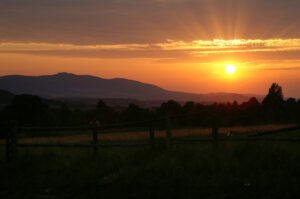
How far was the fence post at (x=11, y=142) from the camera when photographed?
11883 mm

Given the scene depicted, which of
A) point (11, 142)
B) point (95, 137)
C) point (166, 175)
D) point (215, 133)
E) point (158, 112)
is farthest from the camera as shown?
point (158, 112)

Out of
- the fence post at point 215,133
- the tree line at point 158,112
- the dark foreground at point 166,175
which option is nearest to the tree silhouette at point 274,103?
the tree line at point 158,112

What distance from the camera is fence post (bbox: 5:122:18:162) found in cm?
1188

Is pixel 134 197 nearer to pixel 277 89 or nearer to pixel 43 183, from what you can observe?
pixel 43 183

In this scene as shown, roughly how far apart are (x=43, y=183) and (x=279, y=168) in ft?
19.2

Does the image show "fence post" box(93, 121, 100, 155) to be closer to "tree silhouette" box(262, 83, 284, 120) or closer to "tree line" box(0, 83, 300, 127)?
"tree line" box(0, 83, 300, 127)

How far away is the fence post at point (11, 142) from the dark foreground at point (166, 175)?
45.2 inches

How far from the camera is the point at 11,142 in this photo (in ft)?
39.2

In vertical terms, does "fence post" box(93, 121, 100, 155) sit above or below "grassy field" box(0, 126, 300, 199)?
above

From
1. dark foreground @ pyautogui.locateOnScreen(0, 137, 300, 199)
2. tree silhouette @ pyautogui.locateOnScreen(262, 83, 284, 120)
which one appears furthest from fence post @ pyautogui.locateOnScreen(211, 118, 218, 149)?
tree silhouette @ pyautogui.locateOnScreen(262, 83, 284, 120)

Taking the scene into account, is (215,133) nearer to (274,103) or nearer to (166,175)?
(166,175)

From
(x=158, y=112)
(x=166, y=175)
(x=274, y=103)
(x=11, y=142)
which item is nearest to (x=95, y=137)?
(x=11, y=142)

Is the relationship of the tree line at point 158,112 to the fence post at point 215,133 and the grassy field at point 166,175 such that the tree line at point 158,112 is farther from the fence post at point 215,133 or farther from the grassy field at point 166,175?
the grassy field at point 166,175

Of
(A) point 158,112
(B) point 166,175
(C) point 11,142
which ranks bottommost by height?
(A) point 158,112
